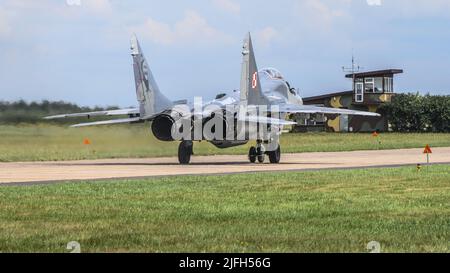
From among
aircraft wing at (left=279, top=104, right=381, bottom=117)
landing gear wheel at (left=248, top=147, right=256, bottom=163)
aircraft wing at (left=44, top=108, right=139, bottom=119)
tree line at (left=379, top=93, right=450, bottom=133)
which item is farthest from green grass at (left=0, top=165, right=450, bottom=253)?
tree line at (left=379, top=93, right=450, bottom=133)

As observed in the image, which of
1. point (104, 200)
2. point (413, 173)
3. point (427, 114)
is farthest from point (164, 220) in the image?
point (427, 114)

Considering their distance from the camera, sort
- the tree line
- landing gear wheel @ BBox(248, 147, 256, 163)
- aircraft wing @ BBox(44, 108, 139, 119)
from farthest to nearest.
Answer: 1. the tree line
2. landing gear wheel @ BBox(248, 147, 256, 163)
3. aircraft wing @ BBox(44, 108, 139, 119)

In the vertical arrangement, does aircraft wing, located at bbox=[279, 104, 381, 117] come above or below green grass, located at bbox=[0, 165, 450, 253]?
above

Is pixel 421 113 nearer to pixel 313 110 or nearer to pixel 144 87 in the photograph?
pixel 313 110

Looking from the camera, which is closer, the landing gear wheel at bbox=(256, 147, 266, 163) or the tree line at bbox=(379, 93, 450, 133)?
the landing gear wheel at bbox=(256, 147, 266, 163)

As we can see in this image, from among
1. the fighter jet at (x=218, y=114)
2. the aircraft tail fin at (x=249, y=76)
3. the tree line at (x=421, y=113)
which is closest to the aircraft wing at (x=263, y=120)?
the fighter jet at (x=218, y=114)

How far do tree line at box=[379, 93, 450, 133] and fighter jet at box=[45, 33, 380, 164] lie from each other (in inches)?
1793

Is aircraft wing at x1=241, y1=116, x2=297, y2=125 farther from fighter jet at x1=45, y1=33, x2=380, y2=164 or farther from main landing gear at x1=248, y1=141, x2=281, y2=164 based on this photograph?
main landing gear at x1=248, y1=141, x2=281, y2=164

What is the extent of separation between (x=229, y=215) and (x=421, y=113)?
6919cm

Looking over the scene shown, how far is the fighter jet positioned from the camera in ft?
113

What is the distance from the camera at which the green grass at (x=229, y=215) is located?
11.0 meters

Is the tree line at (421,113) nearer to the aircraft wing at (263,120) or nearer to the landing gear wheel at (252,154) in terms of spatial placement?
the landing gear wheel at (252,154)

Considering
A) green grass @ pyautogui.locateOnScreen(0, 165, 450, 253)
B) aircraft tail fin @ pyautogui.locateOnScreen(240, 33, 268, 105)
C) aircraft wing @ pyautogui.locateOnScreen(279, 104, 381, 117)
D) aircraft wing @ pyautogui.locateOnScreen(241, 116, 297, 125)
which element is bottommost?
green grass @ pyautogui.locateOnScreen(0, 165, 450, 253)
